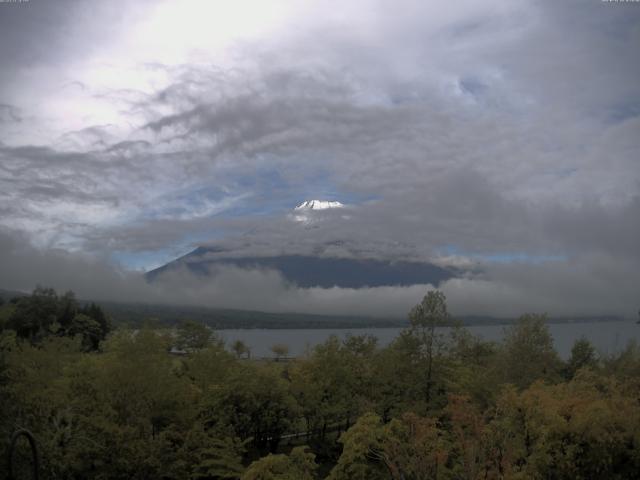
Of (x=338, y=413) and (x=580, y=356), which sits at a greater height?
(x=580, y=356)

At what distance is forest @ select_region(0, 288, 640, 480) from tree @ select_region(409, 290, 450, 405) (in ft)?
0.31

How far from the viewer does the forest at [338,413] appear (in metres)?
24.7

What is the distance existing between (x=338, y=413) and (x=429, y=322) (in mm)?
8982

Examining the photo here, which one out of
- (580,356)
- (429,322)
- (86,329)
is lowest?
(86,329)

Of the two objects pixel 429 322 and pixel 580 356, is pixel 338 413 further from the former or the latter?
pixel 580 356

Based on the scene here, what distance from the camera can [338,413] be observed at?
1542 inches

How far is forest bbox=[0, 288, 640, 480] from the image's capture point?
24734mm

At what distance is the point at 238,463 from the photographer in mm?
30156

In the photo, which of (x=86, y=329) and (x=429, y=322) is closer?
(x=429, y=322)

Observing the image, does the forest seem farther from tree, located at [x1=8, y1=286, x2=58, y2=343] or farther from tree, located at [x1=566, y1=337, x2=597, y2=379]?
tree, located at [x1=8, y1=286, x2=58, y2=343]

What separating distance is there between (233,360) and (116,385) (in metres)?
12.7

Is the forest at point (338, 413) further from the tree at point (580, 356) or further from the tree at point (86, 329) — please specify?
the tree at point (86, 329)

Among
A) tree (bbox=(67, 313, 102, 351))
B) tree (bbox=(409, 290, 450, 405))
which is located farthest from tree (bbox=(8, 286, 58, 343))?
tree (bbox=(409, 290, 450, 405))

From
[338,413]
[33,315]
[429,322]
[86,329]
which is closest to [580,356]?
[429,322]
